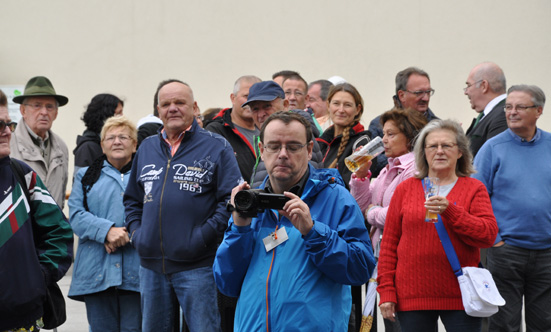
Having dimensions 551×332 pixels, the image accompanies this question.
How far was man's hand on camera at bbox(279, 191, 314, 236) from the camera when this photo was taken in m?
2.90

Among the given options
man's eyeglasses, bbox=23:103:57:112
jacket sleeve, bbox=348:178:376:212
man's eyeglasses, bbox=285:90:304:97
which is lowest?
jacket sleeve, bbox=348:178:376:212

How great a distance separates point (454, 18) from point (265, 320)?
8874 mm

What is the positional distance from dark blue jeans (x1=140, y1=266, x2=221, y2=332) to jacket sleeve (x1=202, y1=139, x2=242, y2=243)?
10.4 inches

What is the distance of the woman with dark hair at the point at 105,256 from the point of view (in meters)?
5.43

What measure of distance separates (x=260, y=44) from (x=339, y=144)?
19.5 ft

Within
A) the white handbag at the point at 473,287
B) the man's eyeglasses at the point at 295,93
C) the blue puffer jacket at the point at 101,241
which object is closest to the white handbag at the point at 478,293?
the white handbag at the point at 473,287

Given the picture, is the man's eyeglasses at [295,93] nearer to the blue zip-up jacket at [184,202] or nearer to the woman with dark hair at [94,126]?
the woman with dark hair at [94,126]

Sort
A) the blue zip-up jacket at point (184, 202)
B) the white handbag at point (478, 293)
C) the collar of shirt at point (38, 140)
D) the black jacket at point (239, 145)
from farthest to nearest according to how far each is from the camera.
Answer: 1. the collar of shirt at point (38, 140)
2. the black jacket at point (239, 145)
3. the blue zip-up jacket at point (184, 202)
4. the white handbag at point (478, 293)

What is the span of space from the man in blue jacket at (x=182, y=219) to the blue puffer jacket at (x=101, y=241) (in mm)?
536

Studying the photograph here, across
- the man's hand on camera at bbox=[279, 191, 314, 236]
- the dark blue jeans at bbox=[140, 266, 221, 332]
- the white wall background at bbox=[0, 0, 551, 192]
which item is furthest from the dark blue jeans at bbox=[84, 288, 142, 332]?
the white wall background at bbox=[0, 0, 551, 192]

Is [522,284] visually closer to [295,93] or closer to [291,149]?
[295,93]

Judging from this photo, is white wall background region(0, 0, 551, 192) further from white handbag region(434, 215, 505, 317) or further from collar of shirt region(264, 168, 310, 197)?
collar of shirt region(264, 168, 310, 197)

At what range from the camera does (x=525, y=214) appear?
5.36 metres

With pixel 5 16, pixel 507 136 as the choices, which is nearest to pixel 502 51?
pixel 507 136
